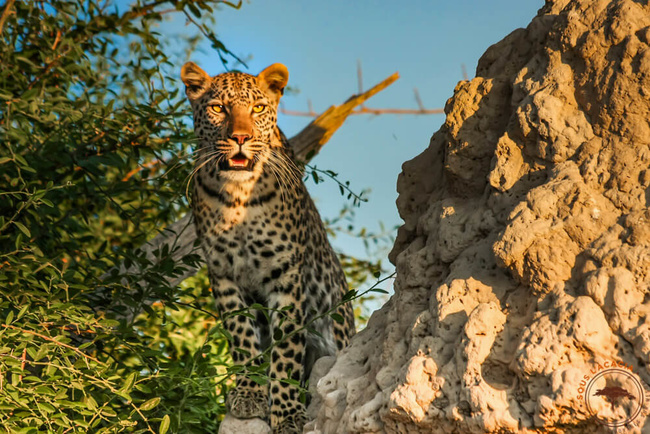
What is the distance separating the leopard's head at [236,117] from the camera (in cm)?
584

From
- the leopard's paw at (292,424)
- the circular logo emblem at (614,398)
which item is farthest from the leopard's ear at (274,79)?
the circular logo emblem at (614,398)

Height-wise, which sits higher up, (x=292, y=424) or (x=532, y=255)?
(x=532, y=255)

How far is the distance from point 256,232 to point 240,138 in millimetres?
675

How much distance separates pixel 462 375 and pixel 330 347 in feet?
9.34

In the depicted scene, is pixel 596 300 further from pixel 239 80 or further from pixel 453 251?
pixel 239 80

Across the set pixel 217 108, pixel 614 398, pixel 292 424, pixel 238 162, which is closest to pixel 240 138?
pixel 238 162

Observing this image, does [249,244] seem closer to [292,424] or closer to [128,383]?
[292,424]

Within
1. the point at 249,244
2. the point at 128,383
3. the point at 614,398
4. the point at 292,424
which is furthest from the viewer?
the point at 249,244

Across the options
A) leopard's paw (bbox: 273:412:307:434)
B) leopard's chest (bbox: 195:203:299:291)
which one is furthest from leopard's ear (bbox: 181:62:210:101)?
leopard's paw (bbox: 273:412:307:434)

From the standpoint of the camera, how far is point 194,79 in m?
6.35

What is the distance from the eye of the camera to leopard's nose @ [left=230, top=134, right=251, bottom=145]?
5.78m

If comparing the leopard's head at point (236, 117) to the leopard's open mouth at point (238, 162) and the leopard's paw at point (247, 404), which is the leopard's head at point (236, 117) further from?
the leopard's paw at point (247, 404)

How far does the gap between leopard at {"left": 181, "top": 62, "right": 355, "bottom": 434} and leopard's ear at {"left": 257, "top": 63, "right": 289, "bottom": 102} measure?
0.44 ft

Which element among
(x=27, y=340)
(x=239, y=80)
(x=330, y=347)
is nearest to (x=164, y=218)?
(x=239, y=80)
